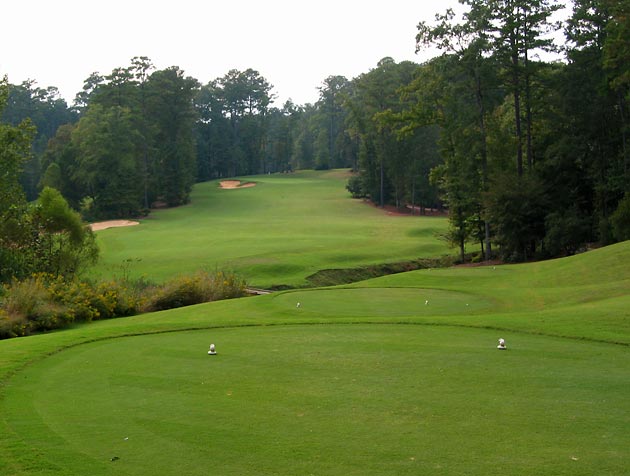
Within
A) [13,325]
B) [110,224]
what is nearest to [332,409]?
[13,325]

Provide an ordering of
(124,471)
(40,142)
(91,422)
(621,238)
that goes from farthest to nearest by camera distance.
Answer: (40,142), (621,238), (91,422), (124,471)

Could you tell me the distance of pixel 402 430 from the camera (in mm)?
6980

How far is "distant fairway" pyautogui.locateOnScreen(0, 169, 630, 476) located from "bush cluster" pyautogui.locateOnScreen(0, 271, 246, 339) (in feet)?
24.9

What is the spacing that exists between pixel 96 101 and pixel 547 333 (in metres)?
79.7

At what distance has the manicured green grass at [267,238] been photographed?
39344 mm

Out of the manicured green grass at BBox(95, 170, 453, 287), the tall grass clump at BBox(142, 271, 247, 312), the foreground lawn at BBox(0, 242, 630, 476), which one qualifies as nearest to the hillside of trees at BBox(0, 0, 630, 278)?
the manicured green grass at BBox(95, 170, 453, 287)

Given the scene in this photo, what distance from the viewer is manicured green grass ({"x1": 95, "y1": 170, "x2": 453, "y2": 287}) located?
39344 mm

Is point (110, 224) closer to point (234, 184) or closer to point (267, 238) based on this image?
point (267, 238)

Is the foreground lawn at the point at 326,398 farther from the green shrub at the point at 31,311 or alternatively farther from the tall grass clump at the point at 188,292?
the tall grass clump at the point at 188,292

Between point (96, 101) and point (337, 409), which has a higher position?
point (96, 101)

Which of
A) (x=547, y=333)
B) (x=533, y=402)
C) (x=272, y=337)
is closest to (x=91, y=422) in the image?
(x=533, y=402)

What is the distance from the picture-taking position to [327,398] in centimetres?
829

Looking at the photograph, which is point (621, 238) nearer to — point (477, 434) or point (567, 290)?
point (567, 290)

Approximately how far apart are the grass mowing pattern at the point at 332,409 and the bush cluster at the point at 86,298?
1034cm
